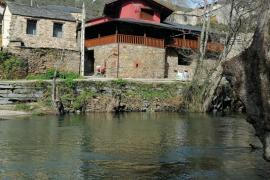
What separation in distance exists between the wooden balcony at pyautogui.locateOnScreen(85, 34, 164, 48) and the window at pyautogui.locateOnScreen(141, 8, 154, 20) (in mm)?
3645

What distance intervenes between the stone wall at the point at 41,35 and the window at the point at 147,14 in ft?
27.7

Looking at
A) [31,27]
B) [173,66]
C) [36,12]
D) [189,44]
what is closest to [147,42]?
[173,66]

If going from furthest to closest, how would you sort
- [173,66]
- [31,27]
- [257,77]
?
[173,66]
[31,27]
[257,77]

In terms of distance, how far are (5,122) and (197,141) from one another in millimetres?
13106

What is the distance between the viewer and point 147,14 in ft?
188

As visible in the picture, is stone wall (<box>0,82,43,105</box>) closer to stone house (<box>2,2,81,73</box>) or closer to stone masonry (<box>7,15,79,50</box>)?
stone house (<box>2,2,81,73</box>)

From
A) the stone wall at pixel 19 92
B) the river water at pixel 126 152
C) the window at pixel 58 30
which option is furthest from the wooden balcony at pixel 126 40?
the river water at pixel 126 152

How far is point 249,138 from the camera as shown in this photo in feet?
78.7

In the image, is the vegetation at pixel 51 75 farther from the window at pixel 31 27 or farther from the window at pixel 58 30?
the window at pixel 58 30

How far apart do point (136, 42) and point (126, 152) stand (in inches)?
1411

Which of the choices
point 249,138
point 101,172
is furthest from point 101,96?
point 101,172

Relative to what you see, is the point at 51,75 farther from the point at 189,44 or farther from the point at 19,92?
the point at 189,44

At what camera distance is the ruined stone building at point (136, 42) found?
52750 mm

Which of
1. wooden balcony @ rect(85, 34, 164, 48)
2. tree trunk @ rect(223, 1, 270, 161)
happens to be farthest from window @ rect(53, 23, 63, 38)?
tree trunk @ rect(223, 1, 270, 161)
